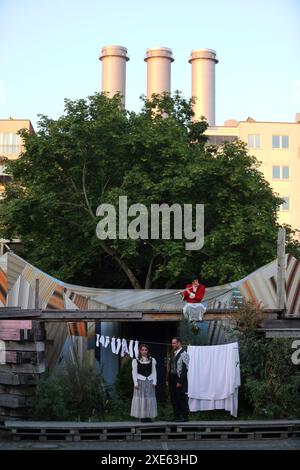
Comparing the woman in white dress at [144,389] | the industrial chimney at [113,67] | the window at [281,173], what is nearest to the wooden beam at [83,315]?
the woman in white dress at [144,389]

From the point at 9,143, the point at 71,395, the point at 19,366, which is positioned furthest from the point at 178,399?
the point at 9,143

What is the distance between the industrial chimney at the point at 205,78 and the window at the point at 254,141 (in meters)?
12.6

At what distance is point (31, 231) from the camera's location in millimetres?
29562

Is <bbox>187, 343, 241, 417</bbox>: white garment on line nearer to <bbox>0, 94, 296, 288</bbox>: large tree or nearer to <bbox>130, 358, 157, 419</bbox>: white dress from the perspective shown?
<bbox>130, 358, 157, 419</bbox>: white dress

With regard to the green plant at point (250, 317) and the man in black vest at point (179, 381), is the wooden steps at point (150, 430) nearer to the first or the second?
the man in black vest at point (179, 381)

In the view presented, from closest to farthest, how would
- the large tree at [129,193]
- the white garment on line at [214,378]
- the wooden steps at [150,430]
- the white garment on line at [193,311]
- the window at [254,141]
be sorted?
the wooden steps at [150,430] < the white garment on line at [214,378] < the white garment on line at [193,311] < the large tree at [129,193] < the window at [254,141]

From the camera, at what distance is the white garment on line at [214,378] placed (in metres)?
16.4

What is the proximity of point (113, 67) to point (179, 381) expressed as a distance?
66520 millimetres

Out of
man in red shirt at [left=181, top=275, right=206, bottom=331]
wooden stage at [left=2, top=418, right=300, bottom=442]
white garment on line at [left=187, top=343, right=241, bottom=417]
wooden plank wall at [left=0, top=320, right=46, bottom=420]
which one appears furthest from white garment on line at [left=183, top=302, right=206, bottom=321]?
wooden plank wall at [left=0, top=320, right=46, bottom=420]

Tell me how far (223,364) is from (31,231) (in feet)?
48.4

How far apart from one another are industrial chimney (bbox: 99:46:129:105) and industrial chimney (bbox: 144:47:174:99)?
270cm

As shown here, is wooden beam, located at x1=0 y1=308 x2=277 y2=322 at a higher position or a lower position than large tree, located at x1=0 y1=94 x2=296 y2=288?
lower

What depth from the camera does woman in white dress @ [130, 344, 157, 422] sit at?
616 inches
